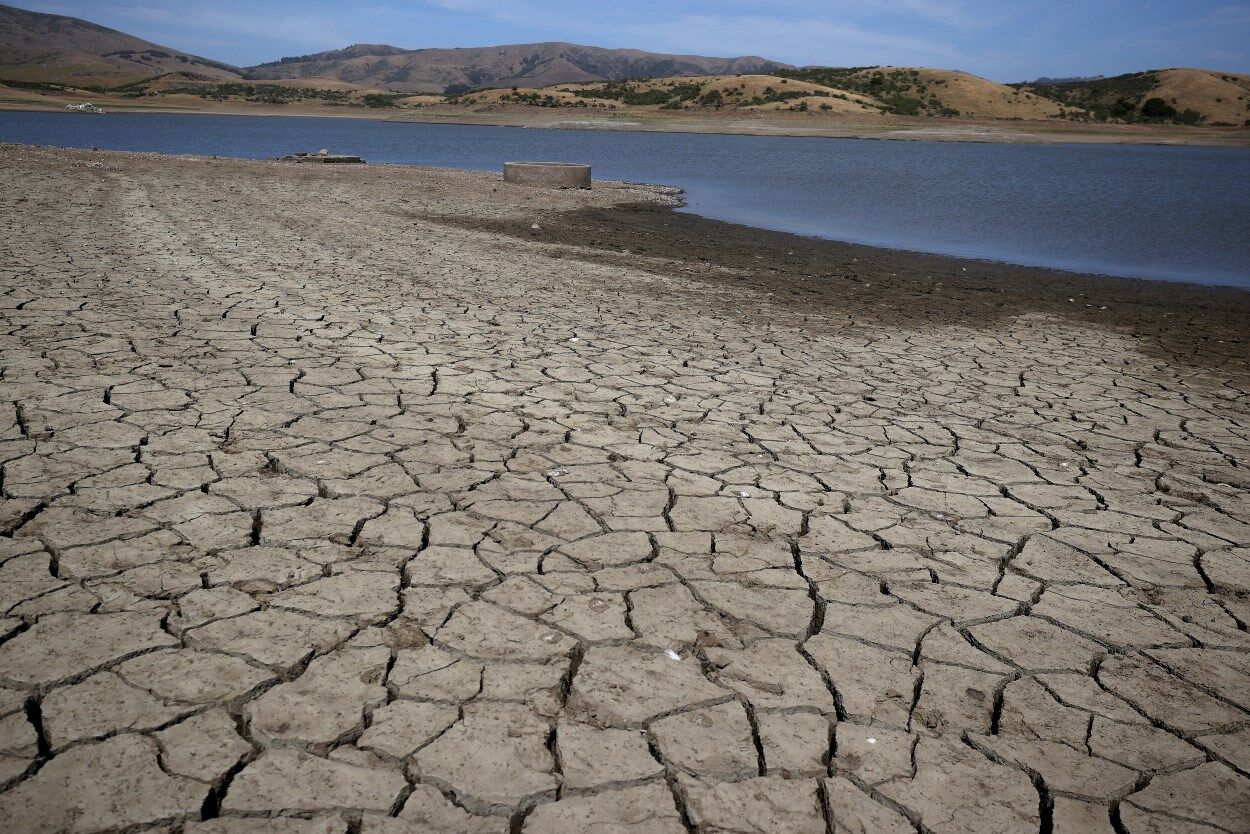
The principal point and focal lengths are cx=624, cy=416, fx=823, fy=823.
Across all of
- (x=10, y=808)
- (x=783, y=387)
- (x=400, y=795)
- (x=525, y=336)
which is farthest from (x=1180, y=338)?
(x=10, y=808)

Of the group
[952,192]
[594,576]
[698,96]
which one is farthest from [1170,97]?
[594,576]

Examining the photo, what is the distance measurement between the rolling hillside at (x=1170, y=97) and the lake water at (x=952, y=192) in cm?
2516

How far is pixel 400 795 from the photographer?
5.83ft

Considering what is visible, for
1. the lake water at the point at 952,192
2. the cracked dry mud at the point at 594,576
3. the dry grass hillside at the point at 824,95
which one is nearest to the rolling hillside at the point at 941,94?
the dry grass hillside at the point at 824,95

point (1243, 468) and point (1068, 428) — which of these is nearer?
point (1243, 468)

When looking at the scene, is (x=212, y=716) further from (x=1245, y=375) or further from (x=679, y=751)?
(x=1245, y=375)

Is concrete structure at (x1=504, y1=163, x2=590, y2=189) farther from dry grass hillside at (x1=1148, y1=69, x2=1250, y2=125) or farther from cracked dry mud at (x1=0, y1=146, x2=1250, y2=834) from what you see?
dry grass hillside at (x1=1148, y1=69, x2=1250, y2=125)

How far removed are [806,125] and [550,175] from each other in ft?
140

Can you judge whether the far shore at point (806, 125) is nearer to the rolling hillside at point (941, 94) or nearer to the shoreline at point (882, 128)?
the shoreline at point (882, 128)

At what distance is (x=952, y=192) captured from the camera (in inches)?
826

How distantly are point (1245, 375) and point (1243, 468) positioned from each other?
246cm

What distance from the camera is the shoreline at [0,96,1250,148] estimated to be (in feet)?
168

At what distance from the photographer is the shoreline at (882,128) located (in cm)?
5128

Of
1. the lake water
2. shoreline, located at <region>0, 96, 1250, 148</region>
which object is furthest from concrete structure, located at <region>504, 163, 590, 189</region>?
shoreline, located at <region>0, 96, 1250, 148</region>
